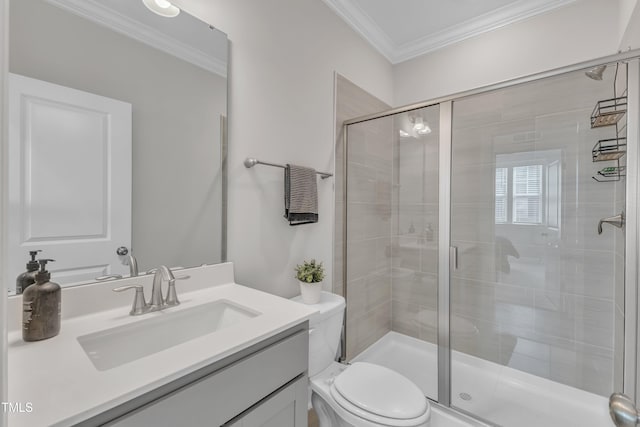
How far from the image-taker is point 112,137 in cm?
102

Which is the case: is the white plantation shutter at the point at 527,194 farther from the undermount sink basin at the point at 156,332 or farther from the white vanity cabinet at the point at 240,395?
the undermount sink basin at the point at 156,332

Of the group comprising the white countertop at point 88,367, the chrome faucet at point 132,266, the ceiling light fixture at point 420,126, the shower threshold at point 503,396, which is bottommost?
the shower threshold at point 503,396

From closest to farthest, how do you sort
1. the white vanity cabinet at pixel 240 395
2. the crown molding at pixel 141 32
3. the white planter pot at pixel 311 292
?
the white vanity cabinet at pixel 240 395
the crown molding at pixel 141 32
the white planter pot at pixel 311 292

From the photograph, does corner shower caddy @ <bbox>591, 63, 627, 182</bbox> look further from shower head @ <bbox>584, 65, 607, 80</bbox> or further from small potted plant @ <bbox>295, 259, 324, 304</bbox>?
small potted plant @ <bbox>295, 259, 324, 304</bbox>

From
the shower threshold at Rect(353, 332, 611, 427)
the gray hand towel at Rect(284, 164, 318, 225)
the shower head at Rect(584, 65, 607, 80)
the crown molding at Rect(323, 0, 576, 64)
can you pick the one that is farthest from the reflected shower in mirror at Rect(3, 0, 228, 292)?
the shower head at Rect(584, 65, 607, 80)

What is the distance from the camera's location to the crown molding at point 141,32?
95cm

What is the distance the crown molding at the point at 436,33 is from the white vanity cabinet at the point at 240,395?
2.11m

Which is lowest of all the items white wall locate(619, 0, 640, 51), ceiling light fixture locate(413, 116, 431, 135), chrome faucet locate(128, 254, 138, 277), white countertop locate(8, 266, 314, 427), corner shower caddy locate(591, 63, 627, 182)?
white countertop locate(8, 266, 314, 427)

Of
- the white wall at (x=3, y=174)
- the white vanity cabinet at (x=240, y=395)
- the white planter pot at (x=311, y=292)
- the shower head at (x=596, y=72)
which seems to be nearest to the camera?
the white wall at (x=3, y=174)

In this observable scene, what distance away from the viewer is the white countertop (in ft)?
1.74

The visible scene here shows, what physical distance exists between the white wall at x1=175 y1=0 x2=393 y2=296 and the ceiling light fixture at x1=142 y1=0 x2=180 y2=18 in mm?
43

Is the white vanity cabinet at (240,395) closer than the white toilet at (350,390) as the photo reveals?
Yes

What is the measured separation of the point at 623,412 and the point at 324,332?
111cm

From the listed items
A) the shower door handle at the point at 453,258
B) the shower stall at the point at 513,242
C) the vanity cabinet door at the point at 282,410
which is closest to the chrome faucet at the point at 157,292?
the vanity cabinet door at the point at 282,410
